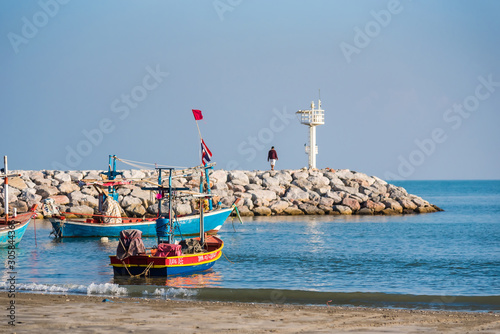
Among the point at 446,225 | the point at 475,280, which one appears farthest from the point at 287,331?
the point at 446,225

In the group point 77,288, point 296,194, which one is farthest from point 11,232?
point 296,194

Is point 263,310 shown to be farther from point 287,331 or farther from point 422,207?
point 422,207

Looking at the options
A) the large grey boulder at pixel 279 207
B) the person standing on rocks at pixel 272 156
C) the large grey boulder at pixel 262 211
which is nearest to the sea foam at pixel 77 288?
the large grey boulder at pixel 262 211

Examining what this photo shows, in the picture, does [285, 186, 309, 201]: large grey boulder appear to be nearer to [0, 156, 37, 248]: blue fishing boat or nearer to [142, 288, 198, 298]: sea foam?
[0, 156, 37, 248]: blue fishing boat

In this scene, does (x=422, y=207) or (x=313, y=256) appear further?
(x=422, y=207)

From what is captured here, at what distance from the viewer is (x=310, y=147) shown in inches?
2157

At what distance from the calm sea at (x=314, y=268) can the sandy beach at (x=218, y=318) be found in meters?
2.00

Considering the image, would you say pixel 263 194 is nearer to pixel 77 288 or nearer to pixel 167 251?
pixel 167 251

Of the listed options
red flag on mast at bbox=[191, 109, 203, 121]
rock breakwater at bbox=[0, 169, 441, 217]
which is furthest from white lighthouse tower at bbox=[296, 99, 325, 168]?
red flag on mast at bbox=[191, 109, 203, 121]

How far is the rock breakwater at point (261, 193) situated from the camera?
43.1 meters

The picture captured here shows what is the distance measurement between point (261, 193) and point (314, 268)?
24114mm

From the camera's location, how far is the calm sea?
18.0 m

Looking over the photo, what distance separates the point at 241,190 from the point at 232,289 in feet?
98.1

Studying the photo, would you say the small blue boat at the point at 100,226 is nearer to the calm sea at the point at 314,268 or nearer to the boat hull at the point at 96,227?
the boat hull at the point at 96,227
